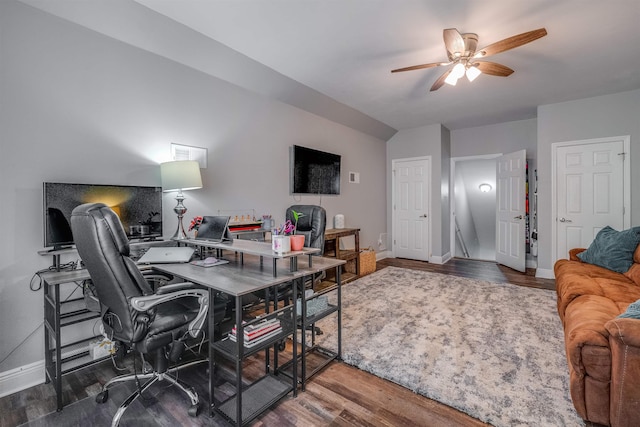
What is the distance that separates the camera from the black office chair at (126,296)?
142 centimetres

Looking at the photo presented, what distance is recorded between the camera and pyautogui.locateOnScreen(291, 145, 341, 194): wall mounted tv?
13.4ft

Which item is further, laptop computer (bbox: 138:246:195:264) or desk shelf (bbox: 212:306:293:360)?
laptop computer (bbox: 138:246:195:264)

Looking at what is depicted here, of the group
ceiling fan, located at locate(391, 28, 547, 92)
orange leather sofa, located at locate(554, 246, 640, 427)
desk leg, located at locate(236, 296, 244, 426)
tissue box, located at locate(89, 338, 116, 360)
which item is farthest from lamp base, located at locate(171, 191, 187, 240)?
orange leather sofa, located at locate(554, 246, 640, 427)

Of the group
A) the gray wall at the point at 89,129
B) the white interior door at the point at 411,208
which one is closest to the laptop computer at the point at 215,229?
the gray wall at the point at 89,129

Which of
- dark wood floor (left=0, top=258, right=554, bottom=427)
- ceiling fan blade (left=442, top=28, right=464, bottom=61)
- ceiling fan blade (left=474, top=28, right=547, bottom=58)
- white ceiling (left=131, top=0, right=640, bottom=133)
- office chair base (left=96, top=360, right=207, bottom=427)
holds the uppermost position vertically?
white ceiling (left=131, top=0, right=640, bottom=133)

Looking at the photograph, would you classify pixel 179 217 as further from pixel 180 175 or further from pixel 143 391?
pixel 143 391

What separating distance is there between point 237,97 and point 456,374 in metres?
3.38

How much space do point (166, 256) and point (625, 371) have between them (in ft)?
8.83

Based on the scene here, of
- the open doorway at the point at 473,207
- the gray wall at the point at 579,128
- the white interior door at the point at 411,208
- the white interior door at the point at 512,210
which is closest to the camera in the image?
the gray wall at the point at 579,128

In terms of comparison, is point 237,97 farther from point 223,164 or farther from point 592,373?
point 592,373

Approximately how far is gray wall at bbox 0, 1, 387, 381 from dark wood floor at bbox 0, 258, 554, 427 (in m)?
0.35

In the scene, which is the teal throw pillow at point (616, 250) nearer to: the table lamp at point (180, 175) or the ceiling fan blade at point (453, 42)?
the ceiling fan blade at point (453, 42)

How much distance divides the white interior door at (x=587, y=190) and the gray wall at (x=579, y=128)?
0.32 feet

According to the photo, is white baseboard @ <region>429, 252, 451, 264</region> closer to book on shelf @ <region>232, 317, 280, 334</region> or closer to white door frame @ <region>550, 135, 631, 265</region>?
white door frame @ <region>550, 135, 631, 265</region>
